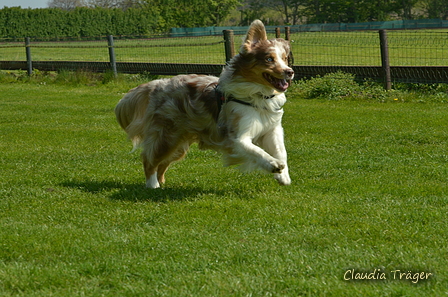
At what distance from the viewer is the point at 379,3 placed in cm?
8369

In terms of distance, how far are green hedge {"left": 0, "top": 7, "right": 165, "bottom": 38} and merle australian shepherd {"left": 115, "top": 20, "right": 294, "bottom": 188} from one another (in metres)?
52.5


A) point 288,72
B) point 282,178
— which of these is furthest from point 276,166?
point 288,72

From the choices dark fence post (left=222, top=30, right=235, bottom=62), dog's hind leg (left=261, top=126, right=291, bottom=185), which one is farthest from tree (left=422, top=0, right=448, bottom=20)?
dog's hind leg (left=261, top=126, right=291, bottom=185)

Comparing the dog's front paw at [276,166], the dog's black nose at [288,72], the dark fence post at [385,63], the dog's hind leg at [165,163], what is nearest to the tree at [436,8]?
the dark fence post at [385,63]

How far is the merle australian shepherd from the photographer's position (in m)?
6.20

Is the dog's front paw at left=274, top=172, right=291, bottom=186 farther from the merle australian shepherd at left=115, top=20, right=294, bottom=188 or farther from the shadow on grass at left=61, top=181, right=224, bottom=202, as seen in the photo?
the shadow on grass at left=61, top=181, right=224, bottom=202

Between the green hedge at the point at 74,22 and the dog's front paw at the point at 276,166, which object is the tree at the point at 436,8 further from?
the dog's front paw at the point at 276,166

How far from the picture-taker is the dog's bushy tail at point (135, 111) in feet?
22.7

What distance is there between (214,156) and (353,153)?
197 centimetres

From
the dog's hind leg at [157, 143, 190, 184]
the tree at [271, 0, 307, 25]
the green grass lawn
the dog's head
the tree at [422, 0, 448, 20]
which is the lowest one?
the green grass lawn

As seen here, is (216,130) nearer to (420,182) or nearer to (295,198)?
(295,198)

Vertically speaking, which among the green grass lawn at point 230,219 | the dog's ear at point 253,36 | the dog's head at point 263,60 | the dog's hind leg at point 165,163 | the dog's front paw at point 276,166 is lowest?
the green grass lawn at point 230,219

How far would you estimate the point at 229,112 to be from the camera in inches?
249

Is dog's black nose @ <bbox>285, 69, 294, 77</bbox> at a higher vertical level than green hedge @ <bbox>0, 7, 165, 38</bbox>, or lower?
lower
